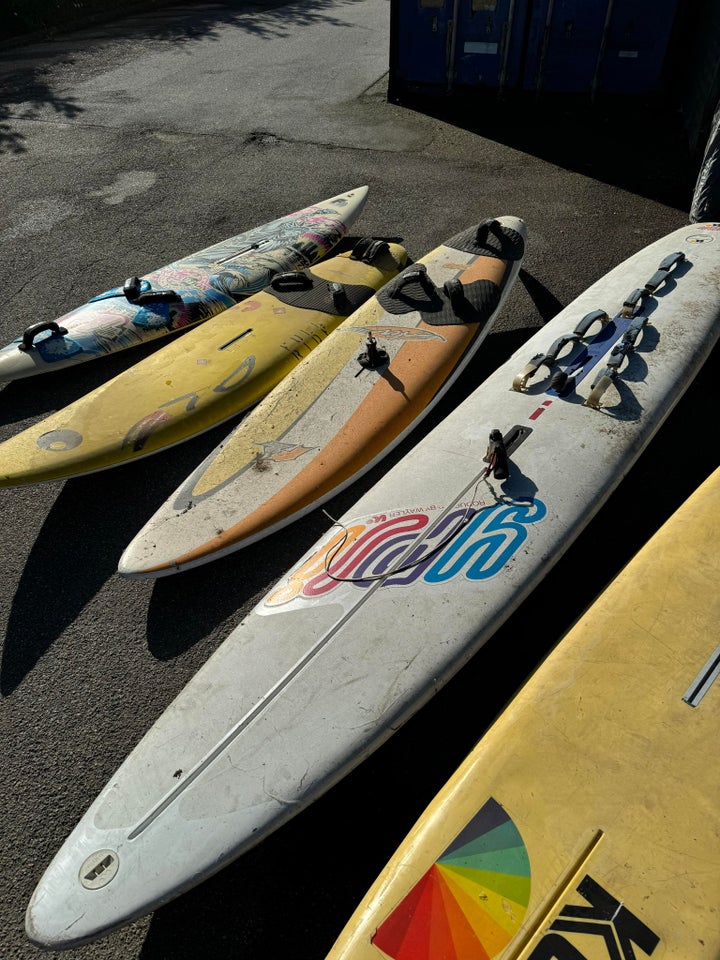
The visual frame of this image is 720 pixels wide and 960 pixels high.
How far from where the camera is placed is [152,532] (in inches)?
150

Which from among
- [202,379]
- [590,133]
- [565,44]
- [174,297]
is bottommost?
[202,379]

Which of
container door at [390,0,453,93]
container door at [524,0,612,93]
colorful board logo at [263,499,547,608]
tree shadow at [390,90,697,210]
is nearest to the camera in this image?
colorful board logo at [263,499,547,608]

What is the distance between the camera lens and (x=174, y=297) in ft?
18.6

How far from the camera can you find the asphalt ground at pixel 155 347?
9.52ft

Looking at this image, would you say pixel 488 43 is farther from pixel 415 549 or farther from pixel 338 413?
pixel 415 549

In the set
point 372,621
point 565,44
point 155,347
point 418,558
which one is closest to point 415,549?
point 418,558

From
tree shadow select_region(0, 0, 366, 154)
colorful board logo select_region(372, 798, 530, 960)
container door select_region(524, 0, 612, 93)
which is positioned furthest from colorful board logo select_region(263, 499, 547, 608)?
tree shadow select_region(0, 0, 366, 154)

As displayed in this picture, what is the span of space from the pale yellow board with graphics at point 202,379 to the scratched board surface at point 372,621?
5.24 feet

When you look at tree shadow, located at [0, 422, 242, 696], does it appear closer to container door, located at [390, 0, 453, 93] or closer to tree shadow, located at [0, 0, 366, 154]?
container door, located at [390, 0, 453, 93]

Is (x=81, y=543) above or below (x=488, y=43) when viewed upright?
below

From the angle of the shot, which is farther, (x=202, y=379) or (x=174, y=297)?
(x=174, y=297)

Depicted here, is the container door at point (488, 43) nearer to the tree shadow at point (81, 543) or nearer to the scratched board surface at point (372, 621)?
the scratched board surface at point (372, 621)

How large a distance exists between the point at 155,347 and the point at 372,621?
13.1 feet

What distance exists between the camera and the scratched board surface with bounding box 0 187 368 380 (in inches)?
209
